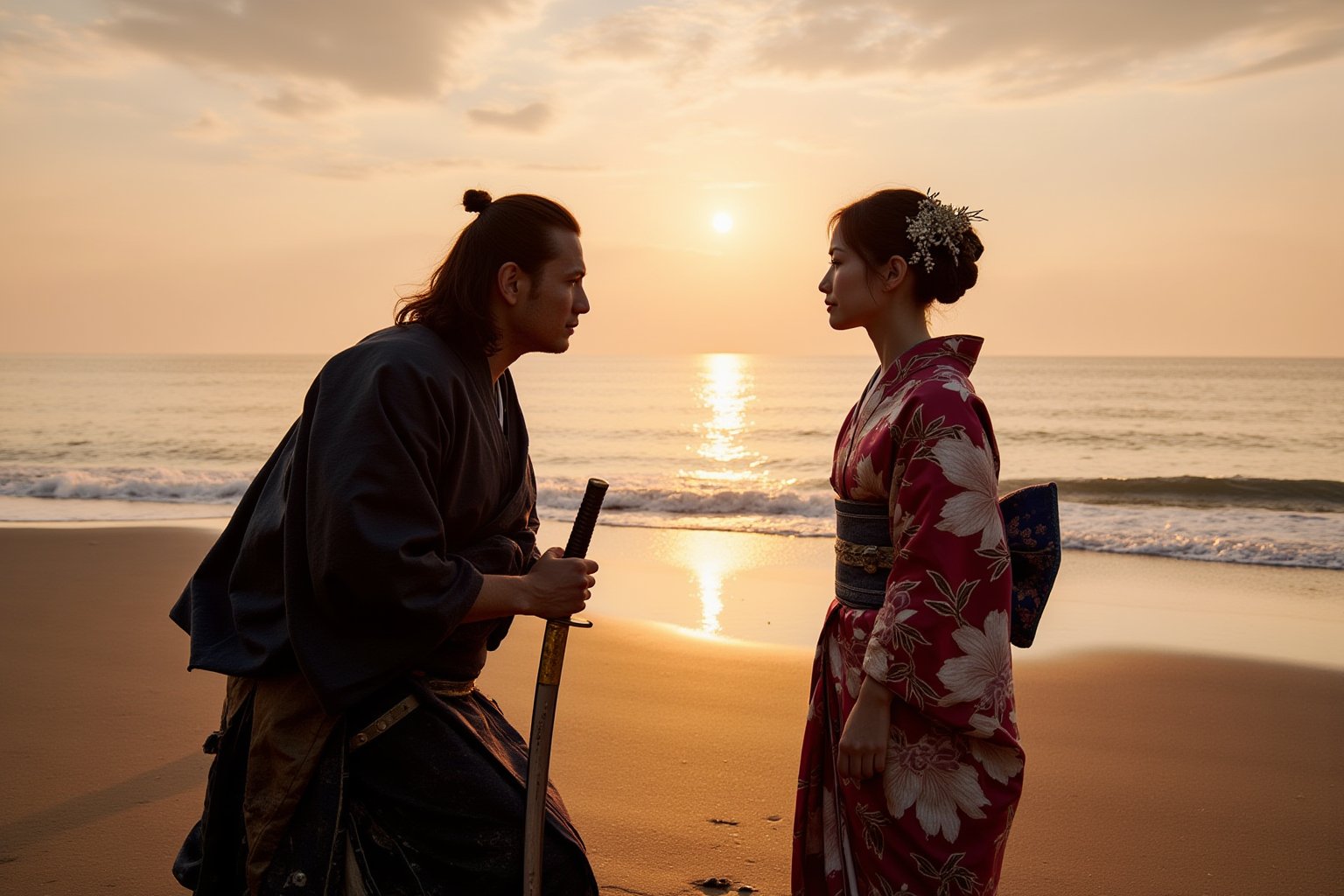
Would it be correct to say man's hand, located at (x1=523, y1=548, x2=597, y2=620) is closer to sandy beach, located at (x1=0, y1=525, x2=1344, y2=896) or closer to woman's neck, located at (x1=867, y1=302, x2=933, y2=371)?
woman's neck, located at (x1=867, y1=302, x2=933, y2=371)

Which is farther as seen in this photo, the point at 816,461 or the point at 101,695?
the point at 816,461

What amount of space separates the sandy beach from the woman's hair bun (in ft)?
6.66

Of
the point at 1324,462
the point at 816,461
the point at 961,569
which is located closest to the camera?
the point at 961,569

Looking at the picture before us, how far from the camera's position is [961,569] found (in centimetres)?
214

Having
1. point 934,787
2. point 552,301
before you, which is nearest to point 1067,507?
point 934,787

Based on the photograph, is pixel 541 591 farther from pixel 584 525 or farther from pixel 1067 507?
pixel 1067 507

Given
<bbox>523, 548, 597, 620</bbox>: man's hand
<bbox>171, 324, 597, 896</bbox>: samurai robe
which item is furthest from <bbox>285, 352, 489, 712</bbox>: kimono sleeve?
<bbox>523, 548, 597, 620</bbox>: man's hand

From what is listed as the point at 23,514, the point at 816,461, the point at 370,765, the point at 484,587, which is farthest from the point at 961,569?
the point at 816,461

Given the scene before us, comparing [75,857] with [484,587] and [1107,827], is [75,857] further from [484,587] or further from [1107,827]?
[1107,827]

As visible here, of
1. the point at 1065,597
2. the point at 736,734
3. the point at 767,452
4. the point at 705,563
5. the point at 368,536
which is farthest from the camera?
the point at 767,452

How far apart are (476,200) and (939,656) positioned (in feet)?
4.42

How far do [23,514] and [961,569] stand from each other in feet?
43.5

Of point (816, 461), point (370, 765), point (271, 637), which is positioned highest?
point (271, 637)

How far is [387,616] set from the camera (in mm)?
1901
